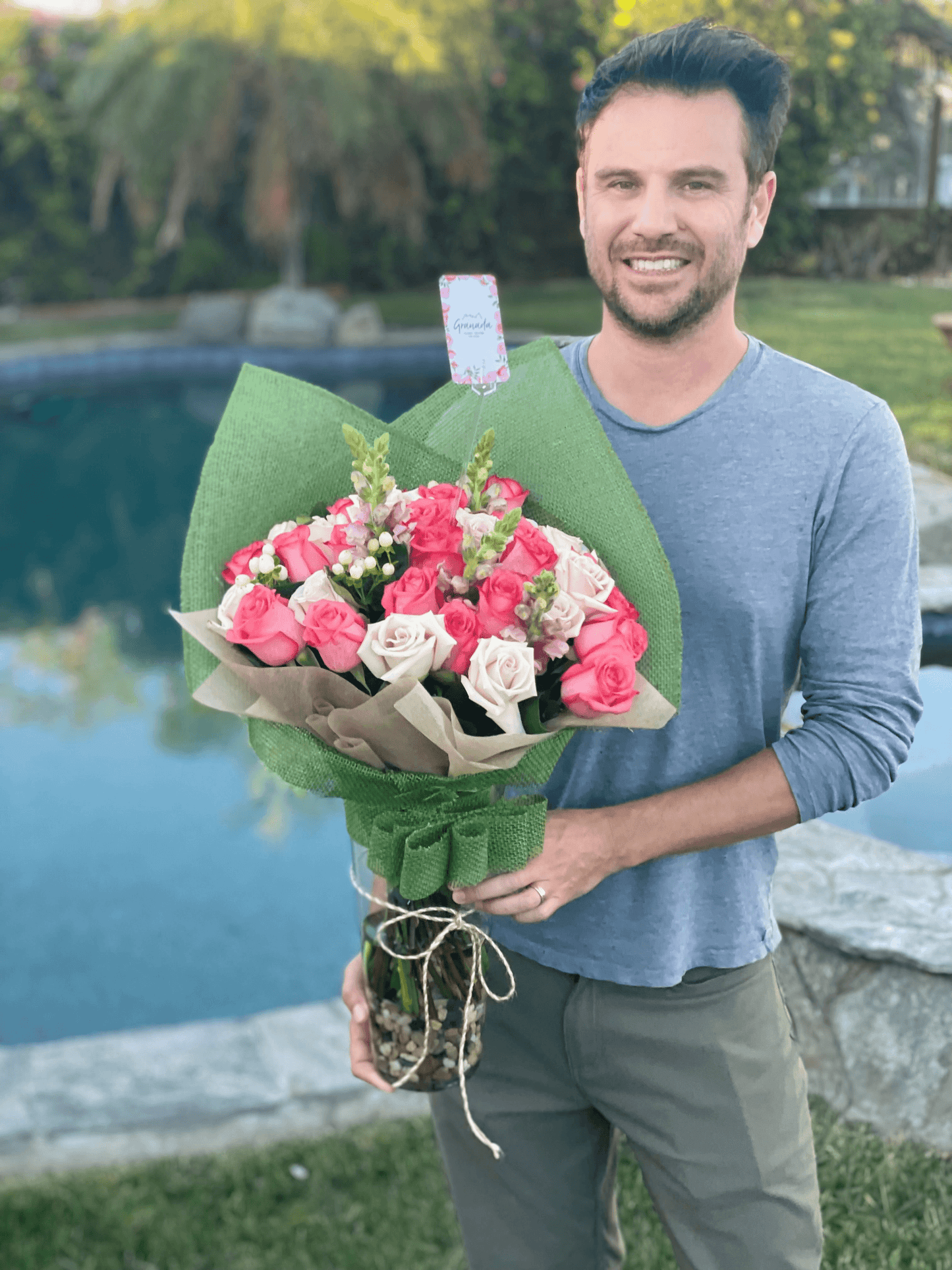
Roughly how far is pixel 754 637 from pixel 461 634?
39cm

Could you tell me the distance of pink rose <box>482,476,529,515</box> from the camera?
3.86ft

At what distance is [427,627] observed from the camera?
3.44ft

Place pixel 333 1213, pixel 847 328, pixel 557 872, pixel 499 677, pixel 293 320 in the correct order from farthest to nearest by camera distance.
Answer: pixel 293 320, pixel 847 328, pixel 333 1213, pixel 557 872, pixel 499 677

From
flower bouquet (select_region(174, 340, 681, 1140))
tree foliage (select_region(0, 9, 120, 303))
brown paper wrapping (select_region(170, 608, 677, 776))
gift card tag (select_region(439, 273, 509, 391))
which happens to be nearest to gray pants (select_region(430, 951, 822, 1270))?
flower bouquet (select_region(174, 340, 681, 1140))

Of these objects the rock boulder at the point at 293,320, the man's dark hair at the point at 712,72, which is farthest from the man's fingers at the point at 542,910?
the rock boulder at the point at 293,320

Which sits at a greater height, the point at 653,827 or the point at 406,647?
the point at 406,647

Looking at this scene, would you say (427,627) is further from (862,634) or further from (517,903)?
(862,634)

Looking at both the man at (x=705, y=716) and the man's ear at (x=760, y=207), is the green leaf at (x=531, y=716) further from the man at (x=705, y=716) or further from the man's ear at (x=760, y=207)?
the man's ear at (x=760, y=207)

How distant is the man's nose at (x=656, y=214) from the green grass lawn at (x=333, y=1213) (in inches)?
65.4

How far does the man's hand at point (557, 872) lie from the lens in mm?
1224

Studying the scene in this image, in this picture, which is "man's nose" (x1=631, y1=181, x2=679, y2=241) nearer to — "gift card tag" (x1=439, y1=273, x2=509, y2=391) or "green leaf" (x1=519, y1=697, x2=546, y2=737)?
"gift card tag" (x1=439, y1=273, x2=509, y2=391)

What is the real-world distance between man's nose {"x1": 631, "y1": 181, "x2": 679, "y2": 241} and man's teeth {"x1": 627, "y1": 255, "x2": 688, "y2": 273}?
3 centimetres

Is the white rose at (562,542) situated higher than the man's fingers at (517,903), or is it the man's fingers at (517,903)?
the white rose at (562,542)

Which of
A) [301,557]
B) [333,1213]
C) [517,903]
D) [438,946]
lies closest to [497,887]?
[517,903]
